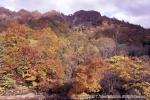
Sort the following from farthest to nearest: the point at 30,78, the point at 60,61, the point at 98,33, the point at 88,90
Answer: the point at 98,33
the point at 60,61
the point at 30,78
the point at 88,90

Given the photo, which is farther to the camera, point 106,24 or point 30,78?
point 106,24

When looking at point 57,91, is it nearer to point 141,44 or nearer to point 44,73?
point 44,73

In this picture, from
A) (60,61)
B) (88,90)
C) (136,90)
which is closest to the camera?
(136,90)

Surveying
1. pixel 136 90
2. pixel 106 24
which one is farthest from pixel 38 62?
pixel 106 24

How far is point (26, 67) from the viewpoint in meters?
32.7

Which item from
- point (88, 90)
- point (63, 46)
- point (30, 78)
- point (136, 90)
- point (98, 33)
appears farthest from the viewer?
point (98, 33)

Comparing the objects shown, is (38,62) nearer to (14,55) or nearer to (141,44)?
(14,55)

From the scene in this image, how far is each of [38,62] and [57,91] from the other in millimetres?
3233

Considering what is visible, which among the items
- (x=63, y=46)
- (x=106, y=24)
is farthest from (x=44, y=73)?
(x=106, y=24)

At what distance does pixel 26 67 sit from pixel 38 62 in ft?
4.10

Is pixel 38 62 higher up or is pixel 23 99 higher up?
pixel 38 62

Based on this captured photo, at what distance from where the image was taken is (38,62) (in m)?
33.2

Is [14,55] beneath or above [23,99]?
above

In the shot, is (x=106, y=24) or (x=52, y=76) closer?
(x=52, y=76)
